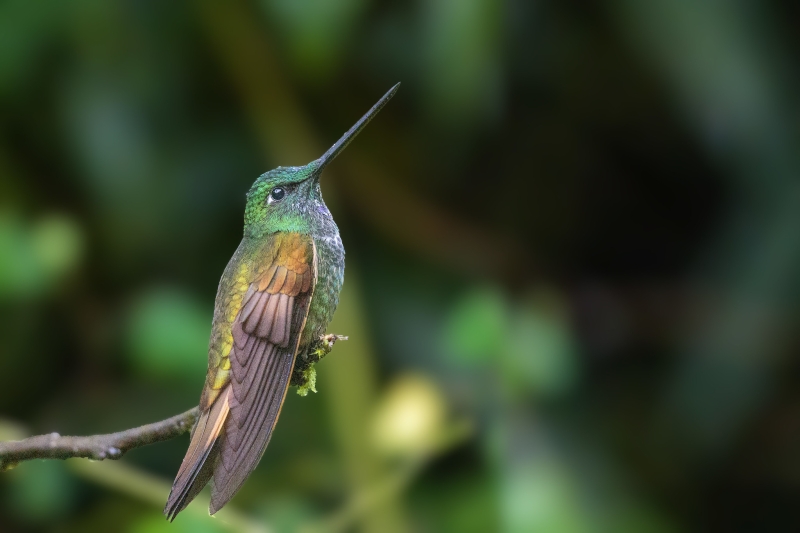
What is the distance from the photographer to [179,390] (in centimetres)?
139

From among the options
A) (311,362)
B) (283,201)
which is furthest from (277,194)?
(311,362)

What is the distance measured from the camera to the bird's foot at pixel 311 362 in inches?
15.7

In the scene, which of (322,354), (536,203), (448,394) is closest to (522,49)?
(536,203)

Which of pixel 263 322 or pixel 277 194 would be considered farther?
pixel 277 194

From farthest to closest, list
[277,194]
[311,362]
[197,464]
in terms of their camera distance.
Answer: [277,194], [311,362], [197,464]

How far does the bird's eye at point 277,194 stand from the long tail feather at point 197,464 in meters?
0.21

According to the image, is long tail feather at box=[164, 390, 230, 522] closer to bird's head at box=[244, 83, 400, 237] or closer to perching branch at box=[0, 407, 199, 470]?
perching branch at box=[0, 407, 199, 470]

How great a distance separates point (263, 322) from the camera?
363 millimetres

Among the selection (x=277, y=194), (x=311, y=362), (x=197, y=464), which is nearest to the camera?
(x=197, y=464)

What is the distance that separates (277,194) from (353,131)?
0.51ft

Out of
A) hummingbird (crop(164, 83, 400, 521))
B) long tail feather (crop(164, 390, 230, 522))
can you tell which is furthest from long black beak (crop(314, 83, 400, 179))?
long tail feather (crop(164, 390, 230, 522))

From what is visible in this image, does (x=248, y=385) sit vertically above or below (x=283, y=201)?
below

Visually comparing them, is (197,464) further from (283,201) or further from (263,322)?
(283,201)

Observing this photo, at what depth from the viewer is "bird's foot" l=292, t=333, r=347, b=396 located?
399 millimetres
